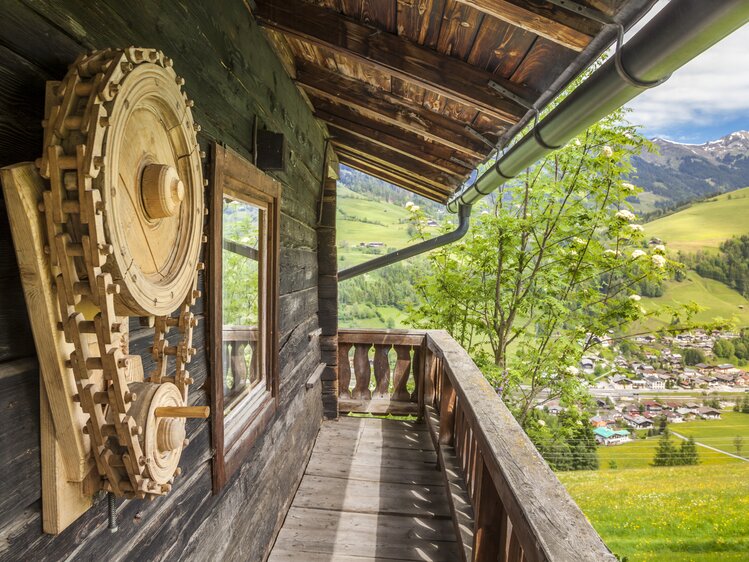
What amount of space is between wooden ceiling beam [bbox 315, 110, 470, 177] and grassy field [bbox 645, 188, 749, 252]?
12236mm

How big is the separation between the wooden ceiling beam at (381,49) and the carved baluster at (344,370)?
2648 mm

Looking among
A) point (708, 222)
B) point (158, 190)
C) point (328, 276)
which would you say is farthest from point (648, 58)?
point (708, 222)

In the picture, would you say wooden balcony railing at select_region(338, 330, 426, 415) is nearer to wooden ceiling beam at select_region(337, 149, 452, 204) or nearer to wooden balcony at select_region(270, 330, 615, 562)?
wooden balcony at select_region(270, 330, 615, 562)

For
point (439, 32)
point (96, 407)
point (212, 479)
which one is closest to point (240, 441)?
point (212, 479)

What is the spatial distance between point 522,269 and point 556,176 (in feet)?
4.56

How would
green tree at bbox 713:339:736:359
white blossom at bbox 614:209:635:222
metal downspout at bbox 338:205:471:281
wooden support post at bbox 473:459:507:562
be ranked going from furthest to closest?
green tree at bbox 713:339:736:359 < white blossom at bbox 614:209:635:222 < metal downspout at bbox 338:205:471:281 < wooden support post at bbox 473:459:507:562

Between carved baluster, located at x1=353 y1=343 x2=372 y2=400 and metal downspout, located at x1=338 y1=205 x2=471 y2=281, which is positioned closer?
carved baluster, located at x1=353 y1=343 x2=372 y2=400

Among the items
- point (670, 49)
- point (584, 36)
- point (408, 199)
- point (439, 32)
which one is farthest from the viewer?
point (408, 199)

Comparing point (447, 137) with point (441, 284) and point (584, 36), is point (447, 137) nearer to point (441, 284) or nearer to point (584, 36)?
A: point (584, 36)

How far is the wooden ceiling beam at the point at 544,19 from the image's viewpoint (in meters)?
1.21

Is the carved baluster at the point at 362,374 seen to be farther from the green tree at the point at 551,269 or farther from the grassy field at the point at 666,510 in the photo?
the grassy field at the point at 666,510

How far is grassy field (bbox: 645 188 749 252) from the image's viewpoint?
559 inches

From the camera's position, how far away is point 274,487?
7.49 ft

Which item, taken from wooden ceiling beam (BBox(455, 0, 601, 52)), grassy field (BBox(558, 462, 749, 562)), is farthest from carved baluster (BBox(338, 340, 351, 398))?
grassy field (BBox(558, 462, 749, 562))
